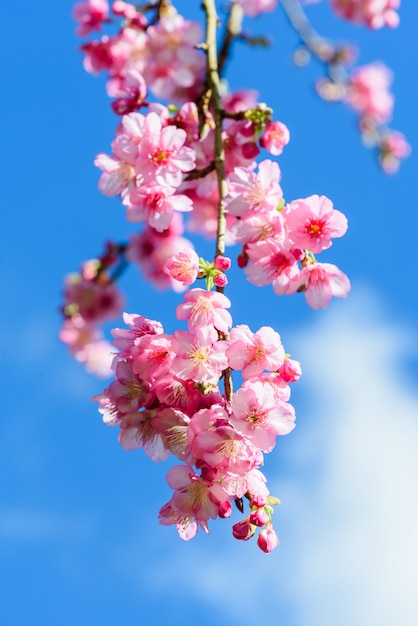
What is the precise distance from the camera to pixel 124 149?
2582mm

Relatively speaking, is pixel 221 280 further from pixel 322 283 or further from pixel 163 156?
pixel 163 156

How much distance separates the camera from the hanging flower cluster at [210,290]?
1.93 metres

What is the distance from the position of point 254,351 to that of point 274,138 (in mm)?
1142

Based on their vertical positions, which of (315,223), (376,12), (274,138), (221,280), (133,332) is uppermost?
(376,12)

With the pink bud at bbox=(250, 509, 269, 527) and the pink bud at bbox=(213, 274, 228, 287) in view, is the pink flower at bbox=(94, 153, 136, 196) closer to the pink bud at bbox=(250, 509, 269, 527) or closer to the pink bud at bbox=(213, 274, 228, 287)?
the pink bud at bbox=(213, 274, 228, 287)

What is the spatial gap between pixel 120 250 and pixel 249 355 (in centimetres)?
300

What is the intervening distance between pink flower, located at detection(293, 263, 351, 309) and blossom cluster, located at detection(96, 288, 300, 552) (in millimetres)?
374

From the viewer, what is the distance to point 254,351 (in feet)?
6.57

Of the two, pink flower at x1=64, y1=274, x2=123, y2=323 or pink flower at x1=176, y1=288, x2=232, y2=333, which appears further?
pink flower at x1=64, y1=274, x2=123, y2=323

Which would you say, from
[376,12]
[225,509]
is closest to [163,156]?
[225,509]

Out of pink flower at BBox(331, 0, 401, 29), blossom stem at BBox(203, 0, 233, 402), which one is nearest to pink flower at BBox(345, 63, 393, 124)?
pink flower at BBox(331, 0, 401, 29)

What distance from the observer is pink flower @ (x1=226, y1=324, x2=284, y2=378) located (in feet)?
6.51

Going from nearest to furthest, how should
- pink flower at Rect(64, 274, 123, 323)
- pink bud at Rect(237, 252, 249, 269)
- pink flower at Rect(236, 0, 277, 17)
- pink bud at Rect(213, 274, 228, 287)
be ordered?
pink bud at Rect(213, 274, 228, 287) → pink bud at Rect(237, 252, 249, 269) → pink flower at Rect(236, 0, 277, 17) → pink flower at Rect(64, 274, 123, 323)

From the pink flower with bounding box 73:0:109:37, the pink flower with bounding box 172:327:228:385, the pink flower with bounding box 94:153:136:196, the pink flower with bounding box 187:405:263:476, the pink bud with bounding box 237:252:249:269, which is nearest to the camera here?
the pink flower with bounding box 187:405:263:476
